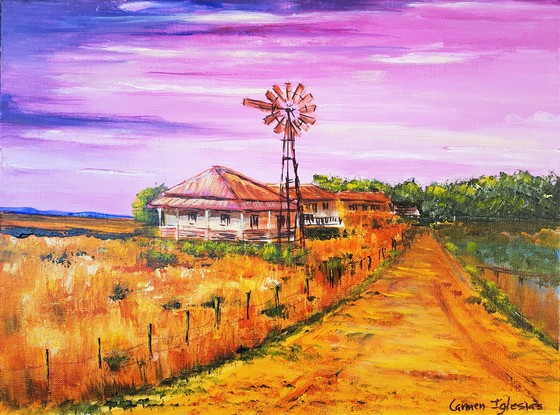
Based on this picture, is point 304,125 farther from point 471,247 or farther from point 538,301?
point 538,301

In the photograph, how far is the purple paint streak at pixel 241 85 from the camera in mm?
5145

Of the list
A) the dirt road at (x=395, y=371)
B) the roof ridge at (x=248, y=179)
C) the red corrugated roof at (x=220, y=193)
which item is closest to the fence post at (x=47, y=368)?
the dirt road at (x=395, y=371)

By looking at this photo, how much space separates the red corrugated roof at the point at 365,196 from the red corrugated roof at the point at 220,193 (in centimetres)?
73

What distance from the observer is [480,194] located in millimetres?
5422

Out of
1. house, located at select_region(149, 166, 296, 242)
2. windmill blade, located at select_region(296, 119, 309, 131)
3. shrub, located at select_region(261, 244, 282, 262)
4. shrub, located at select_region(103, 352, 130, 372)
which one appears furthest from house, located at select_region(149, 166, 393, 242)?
shrub, located at select_region(103, 352, 130, 372)

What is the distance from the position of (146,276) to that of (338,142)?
2501 millimetres

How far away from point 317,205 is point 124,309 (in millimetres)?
2336

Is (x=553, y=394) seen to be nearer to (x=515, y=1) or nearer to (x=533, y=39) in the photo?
(x=533, y=39)

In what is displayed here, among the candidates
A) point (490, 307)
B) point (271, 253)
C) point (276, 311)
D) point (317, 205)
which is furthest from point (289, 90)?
point (490, 307)

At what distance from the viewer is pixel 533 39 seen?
17.1ft

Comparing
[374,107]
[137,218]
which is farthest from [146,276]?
[374,107]

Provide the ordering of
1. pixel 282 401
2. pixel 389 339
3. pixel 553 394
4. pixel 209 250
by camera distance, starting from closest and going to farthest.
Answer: pixel 282 401
pixel 553 394
pixel 389 339
pixel 209 250

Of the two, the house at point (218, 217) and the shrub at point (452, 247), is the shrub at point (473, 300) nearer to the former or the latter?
the shrub at point (452, 247)
